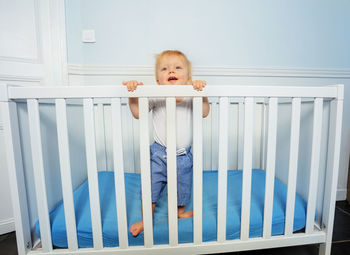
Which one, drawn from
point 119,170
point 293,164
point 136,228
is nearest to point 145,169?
point 119,170

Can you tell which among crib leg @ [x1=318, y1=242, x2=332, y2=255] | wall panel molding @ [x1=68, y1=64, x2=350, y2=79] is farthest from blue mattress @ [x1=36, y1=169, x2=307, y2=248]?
wall panel molding @ [x1=68, y1=64, x2=350, y2=79]

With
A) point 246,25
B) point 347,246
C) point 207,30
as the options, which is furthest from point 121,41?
point 347,246

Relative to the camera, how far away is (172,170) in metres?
0.65

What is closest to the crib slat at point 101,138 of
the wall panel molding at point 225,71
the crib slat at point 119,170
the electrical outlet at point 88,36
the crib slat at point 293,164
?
the wall panel molding at point 225,71

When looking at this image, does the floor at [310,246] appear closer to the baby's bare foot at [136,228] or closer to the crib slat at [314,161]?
the crib slat at [314,161]

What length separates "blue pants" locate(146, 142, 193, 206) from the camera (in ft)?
2.62

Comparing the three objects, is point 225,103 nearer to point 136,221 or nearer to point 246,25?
point 136,221

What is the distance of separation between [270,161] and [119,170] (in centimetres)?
54

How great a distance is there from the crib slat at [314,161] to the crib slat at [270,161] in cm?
16

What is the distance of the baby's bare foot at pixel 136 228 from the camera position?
0.68m

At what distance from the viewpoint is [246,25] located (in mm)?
1241

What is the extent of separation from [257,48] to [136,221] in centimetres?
128

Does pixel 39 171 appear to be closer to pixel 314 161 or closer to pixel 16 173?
pixel 16 173

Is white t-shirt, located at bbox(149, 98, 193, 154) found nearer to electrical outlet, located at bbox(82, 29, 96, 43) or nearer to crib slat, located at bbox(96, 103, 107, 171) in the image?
crib slat, located at bbox(96, 103, 107, 171)
